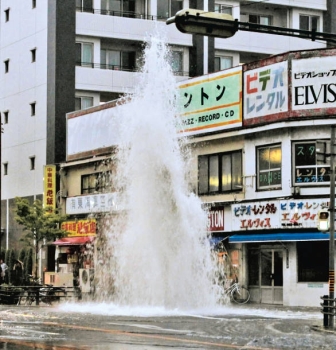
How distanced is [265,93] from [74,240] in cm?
1553

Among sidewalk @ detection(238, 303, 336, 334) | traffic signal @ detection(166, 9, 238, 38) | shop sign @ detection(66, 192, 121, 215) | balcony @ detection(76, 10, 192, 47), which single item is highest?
balcony @ detection(76, 10, 192, 47)

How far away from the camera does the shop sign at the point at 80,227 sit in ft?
160

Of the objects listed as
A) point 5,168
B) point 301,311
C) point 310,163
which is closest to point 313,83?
point 310,163

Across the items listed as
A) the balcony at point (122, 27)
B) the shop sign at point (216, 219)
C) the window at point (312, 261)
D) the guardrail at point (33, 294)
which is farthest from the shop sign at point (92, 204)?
the window at point (312, 261)

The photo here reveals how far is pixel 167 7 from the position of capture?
58281 millimetres

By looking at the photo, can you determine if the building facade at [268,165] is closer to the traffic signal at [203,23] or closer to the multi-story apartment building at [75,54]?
the multi-story apartment building at [75,54]

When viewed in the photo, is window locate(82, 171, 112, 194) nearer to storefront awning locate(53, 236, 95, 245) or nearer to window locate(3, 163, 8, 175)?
storefront awning locate(53, 236, 95, 245)

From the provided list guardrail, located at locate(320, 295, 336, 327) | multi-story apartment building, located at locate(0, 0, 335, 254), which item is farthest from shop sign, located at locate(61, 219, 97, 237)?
guardrail, located at locate(320, 295, 336, 327)

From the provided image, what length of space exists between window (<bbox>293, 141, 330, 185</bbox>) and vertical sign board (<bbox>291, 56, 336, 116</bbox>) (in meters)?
1.28

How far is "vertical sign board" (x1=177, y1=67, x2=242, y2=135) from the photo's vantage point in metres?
40.1

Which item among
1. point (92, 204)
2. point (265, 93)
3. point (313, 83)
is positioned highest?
point (313, 83)

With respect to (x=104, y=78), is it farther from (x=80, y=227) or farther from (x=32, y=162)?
(x=80, y=227)

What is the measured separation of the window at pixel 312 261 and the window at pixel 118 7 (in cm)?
2407

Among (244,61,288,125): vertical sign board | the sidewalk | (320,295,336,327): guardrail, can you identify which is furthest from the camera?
(244,61,288,125): vertical sign board
